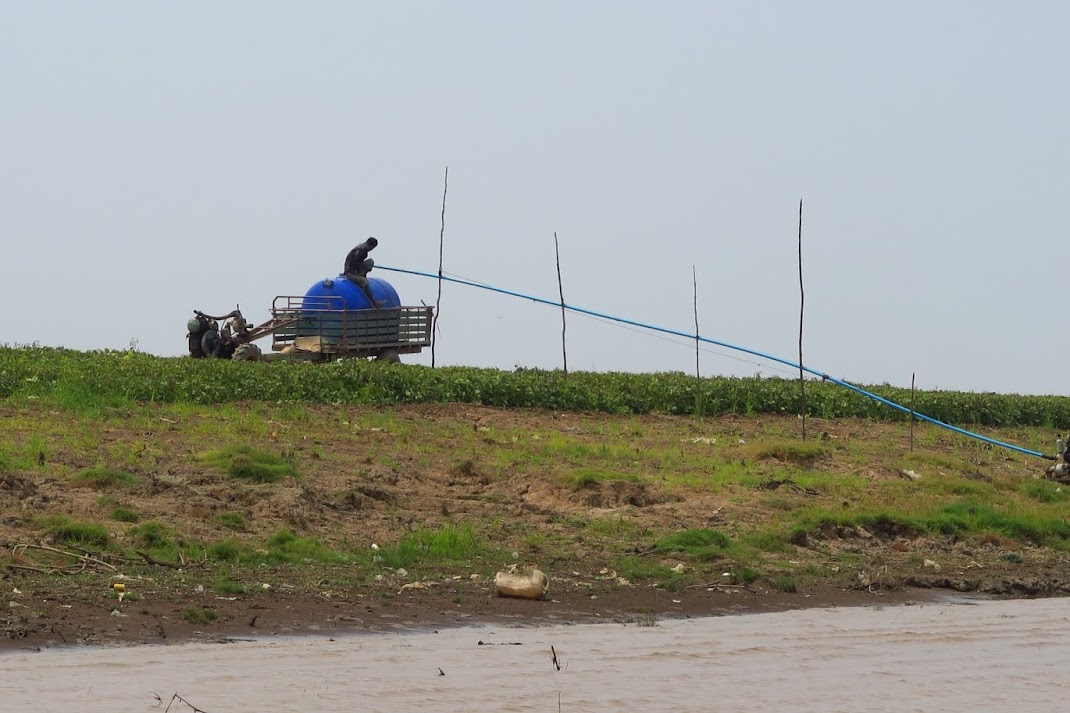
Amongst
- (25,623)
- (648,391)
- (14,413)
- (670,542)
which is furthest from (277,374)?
(25,623)

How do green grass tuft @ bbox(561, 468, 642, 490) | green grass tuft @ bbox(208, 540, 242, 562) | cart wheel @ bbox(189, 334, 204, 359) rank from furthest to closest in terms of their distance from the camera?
cart wheel @ bbox(189, 334, 204, 359) < green grass tuft @ bbox(561, 468, 642, 490) < green grass tuft @ bbox(208, 540, 242, 562)

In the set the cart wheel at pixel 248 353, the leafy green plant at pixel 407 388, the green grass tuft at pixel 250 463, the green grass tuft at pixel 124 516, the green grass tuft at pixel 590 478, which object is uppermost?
the cart wheel at pixel 248 353

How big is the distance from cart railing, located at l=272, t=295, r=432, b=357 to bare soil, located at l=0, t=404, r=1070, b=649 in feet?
20.7

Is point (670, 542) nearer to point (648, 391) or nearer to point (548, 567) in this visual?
point (548, 567)

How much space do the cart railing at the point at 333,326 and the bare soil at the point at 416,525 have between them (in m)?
6.32

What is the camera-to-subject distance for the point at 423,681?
28.0 ft

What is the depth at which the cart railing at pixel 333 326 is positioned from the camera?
1006 inches

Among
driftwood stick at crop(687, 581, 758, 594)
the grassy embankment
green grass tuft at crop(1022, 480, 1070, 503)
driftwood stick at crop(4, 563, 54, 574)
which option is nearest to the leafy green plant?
the grassy embankment

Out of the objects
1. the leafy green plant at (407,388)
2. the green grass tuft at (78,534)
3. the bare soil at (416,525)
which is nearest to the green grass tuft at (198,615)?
the bare soil at (416,525)

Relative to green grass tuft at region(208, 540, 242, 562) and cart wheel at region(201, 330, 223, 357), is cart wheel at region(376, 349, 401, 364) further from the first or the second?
green grass tuft at region(208, 540, 242, 562)

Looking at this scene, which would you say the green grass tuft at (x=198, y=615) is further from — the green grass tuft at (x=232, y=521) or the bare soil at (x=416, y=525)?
the green grass tuft at (x=232, y=521)

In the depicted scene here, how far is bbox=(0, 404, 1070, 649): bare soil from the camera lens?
32.7 ft

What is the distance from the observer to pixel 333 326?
84.2 ft

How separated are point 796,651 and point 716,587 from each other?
77.7 inches
